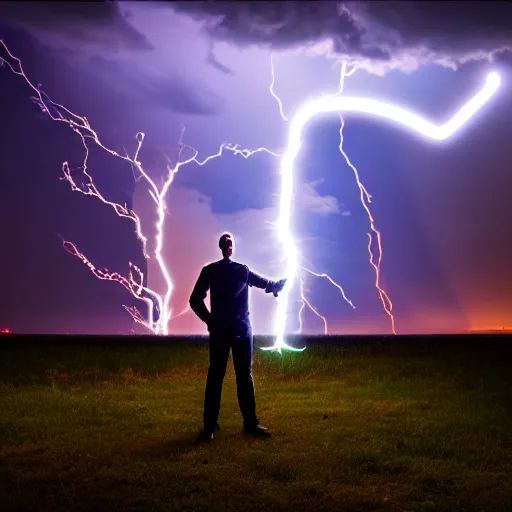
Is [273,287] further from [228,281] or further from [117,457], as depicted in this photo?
[117,457]

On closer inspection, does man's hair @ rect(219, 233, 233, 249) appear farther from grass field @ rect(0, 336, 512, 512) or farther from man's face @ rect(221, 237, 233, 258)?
grass field @ rect(0, 336, 512, 512)

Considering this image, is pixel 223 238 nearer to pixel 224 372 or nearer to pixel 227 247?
pixel 227 247

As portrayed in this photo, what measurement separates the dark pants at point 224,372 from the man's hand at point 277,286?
0.71m

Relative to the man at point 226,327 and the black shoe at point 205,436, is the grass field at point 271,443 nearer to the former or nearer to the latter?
the black shoe at point 205,436

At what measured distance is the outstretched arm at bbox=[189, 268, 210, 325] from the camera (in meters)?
8.57

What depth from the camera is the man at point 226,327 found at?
8.41 metres

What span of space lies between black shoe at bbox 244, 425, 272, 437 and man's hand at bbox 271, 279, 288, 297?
1775 millimetres

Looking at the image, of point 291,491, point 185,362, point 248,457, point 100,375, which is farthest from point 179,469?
point 185,362

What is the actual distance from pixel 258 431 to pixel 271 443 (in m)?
0.44

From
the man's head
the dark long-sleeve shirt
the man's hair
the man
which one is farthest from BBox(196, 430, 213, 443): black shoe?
the man's hair

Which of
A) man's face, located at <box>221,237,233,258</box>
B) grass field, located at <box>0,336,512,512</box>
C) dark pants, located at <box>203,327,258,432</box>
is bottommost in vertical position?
grass field, located at <box>0,336,512,512</box>

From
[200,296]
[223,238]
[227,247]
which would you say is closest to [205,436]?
[200,296]

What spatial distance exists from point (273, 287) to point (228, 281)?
0.74m

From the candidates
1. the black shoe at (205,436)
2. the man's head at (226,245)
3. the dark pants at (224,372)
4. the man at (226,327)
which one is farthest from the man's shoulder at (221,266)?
the black shoe at (205,436)
